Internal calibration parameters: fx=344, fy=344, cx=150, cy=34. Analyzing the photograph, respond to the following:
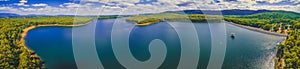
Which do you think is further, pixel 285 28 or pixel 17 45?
pixel 285 28

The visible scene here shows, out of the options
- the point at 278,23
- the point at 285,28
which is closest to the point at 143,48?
the point at 285,28

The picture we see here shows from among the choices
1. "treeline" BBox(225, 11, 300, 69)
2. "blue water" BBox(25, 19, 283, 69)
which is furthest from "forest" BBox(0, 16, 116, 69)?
"treeline" BBox(225, 11, 300, 69)

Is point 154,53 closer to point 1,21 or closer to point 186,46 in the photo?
point 186,46

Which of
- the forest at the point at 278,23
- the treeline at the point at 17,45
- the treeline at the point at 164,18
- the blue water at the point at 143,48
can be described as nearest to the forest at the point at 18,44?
the treeline at the point at 17,45

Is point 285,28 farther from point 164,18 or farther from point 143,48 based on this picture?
point 143,48

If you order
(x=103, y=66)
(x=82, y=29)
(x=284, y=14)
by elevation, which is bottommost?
(x=284, y=14)

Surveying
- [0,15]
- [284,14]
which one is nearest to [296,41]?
[284,14]
